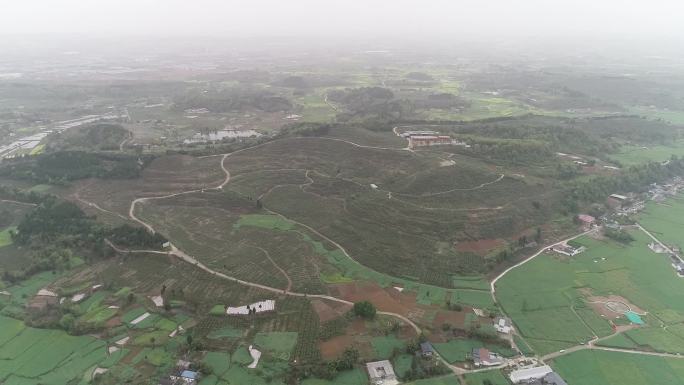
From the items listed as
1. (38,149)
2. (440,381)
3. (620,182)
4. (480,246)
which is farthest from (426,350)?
(38,149)

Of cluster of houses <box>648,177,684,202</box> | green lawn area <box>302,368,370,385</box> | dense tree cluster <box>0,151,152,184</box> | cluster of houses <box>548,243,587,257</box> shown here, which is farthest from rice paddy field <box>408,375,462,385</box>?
dense tree cluster <box>0,151,152,184</box>

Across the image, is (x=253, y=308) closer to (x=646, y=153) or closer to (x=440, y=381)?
(x=440, y=381)

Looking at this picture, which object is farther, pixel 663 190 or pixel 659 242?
pixel 663 190

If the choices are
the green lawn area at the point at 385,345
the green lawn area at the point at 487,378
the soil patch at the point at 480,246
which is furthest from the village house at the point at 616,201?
the green lawn area at the point at 385,345

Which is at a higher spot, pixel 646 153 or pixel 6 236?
pixel 646 153

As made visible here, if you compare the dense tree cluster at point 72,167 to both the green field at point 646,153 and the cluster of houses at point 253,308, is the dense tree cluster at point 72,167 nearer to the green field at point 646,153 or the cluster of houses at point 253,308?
the cluster of houses at point 253,308

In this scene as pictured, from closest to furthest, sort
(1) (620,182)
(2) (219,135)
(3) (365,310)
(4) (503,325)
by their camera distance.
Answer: (4) (503,325)
(3) (365,310)
(1) (620,182)
(2) (219,135)
